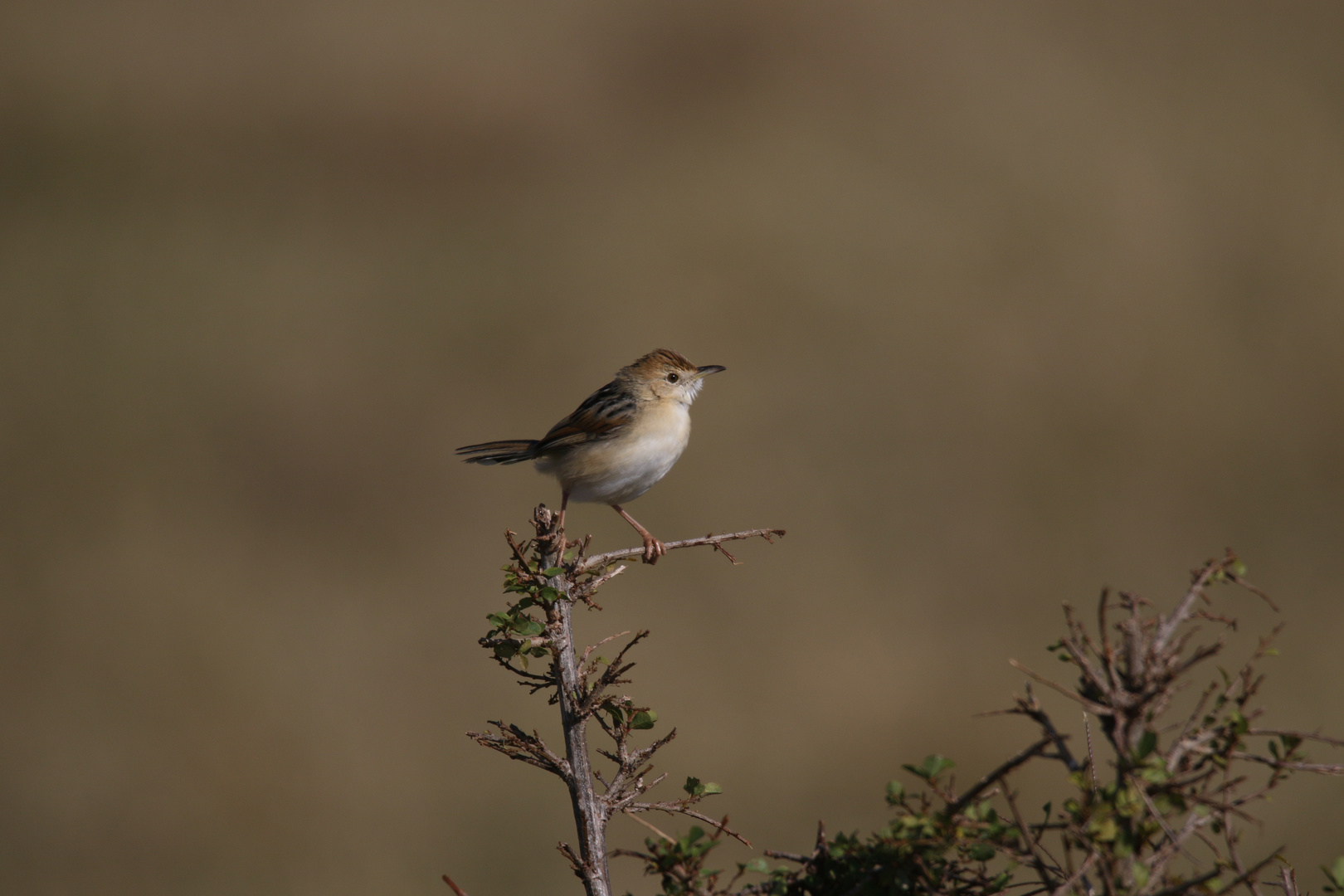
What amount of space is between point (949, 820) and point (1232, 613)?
1430 centimetres

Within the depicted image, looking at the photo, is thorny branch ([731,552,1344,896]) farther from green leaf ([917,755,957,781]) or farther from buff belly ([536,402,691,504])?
buff belly ([536,402,691,504])

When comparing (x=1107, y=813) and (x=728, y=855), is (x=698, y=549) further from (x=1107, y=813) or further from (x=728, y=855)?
(x=1107, y=813)

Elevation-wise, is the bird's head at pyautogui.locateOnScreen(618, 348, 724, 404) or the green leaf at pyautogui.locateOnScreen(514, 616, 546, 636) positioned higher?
the bird's head at pyautogui.locateOnScreen(618, 348, 724, 404)

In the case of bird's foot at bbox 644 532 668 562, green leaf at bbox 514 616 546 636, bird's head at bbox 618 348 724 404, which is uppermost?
bird's head at bbox 618 348 724 404

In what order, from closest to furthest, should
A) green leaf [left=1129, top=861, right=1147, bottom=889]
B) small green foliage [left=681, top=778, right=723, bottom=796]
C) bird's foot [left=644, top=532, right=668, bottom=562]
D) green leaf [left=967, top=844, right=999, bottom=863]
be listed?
green leaf [left=1129, top=861, right=1147, bottom=889] < green leaf [left=967, top=844, right=999, bottom=863] < small green foliage [left=681, top=778, right=723, bottom=796] < bird's foot [left=644, top=532, right=668, bottom=562]

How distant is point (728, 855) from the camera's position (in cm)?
1250

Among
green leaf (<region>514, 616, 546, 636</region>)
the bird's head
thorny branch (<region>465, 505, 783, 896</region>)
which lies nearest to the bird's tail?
the bird's head

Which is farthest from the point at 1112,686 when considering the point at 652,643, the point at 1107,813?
the point at 652,643

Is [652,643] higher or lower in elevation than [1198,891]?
higher

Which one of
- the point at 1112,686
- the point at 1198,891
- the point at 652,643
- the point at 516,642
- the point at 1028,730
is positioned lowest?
the point at 1198,891

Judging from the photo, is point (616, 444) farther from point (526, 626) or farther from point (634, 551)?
point (526, 626)

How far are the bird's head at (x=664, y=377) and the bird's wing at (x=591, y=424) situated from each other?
0.19 meters

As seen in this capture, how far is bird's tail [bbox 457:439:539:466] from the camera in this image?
18.7 ft

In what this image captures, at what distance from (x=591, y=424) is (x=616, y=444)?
0.81 ft
